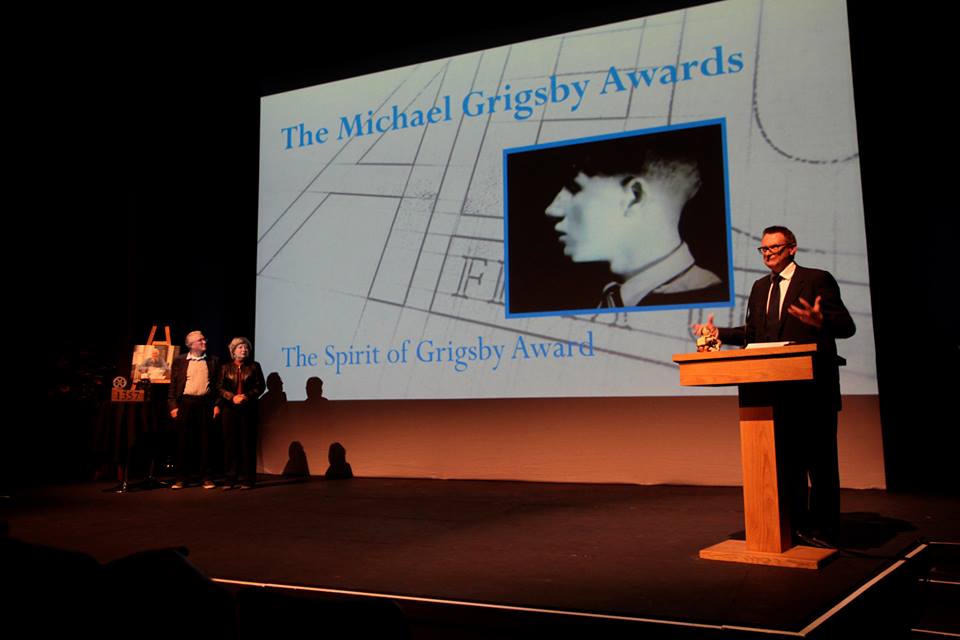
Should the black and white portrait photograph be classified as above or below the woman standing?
above

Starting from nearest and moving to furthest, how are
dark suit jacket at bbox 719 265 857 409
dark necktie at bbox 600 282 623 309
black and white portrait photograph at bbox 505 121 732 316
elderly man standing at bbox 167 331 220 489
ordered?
dark suit jacket at bbox 719 265 857 409 → black and white portrait photograph at bbox 505 121 732 316 → dark necktie at bbox 600 282 623 309 → elderly man standing at bbox 167 331 220 489

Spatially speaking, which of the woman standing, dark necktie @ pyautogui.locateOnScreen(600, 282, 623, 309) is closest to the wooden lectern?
dark necktie @ pyautogui.locateOnScreen(600, 282, 623, 309)

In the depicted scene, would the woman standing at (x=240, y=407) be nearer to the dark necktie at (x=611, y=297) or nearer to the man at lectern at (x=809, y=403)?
the dark necktie at (x=611, y=297)

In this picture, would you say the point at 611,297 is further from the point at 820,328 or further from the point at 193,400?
the point at 193,400

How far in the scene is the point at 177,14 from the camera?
5711 mm

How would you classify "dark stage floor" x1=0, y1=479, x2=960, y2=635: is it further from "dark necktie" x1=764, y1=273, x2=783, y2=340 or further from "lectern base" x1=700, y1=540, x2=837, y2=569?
"dark necktie" x1=764, y1=273, x2=783, y2=340

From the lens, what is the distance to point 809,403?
9.29 ft

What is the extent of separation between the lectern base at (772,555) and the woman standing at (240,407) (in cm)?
373

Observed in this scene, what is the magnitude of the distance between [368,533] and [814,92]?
3.80m

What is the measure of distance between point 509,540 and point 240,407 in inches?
119

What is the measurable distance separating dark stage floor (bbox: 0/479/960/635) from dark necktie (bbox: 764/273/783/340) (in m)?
0.85

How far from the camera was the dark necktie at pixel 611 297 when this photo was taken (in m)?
5.12

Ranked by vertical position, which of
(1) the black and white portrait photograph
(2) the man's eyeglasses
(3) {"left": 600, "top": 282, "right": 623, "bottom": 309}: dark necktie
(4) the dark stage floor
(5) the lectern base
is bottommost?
(4) the dark stage floor

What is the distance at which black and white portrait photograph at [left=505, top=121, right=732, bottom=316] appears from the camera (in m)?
4.96
